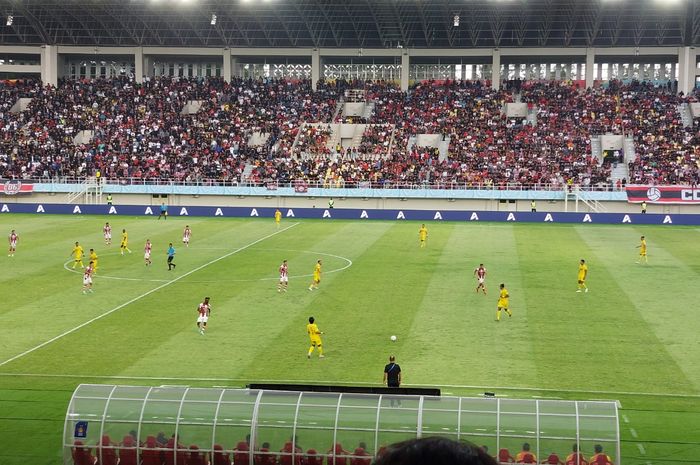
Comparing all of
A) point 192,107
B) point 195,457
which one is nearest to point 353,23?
point 192,107

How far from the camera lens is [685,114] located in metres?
89.7

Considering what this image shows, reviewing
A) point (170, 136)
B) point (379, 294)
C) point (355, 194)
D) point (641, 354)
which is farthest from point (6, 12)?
point (641, 354)

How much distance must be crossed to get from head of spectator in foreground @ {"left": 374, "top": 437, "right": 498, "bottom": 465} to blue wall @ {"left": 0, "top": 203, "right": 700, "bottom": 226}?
2769 inches

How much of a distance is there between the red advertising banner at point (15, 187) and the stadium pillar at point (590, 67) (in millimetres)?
57709

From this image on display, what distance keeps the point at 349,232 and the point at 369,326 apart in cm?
3163

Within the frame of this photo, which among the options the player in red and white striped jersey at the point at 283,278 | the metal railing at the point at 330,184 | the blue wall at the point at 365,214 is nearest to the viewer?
the player in red and white striped jersey at the point at 283,278

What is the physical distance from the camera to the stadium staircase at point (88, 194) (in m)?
81.2

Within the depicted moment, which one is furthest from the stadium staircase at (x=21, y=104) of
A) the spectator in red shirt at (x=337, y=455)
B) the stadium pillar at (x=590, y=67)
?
the spectator in red shirt at (x=337, y=455)

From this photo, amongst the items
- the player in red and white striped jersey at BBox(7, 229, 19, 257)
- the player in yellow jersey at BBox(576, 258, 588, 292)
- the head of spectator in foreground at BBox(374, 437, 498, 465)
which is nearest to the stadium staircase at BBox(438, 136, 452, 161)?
the player in red and white striped jersey at BBox(7, 229, 19, 257)

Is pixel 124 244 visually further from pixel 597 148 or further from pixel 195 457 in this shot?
pixel 597 148

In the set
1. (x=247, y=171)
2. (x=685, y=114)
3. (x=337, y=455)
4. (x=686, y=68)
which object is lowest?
(x=337, y=455)

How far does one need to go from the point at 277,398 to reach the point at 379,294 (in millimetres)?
22777

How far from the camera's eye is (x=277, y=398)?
1590 cm

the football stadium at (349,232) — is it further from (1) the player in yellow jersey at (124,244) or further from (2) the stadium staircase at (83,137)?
(1) the player in yellow jersey at (124,244)
